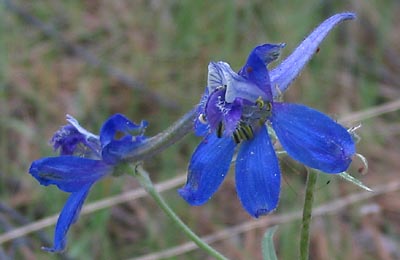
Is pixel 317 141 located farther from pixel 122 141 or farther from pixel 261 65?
pixel 122 141

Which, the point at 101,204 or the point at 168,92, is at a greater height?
the point at 168,92

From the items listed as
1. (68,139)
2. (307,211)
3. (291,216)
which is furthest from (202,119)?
(291,216)

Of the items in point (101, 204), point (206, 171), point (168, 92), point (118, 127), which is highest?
point (168, 92)

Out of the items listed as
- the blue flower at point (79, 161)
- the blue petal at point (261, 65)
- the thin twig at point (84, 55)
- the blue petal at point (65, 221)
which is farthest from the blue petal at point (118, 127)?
the thin twig at point (84, 55)

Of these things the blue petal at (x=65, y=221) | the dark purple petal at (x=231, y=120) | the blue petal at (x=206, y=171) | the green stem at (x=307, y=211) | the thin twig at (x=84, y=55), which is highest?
the thin twig at (x=84, y=55)

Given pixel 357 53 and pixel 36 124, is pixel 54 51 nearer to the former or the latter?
pixel 36 124

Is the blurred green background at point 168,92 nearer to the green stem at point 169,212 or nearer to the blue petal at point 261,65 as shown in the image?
the green stem at point 169,212

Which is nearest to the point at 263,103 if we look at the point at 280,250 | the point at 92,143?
the point at 92,143
